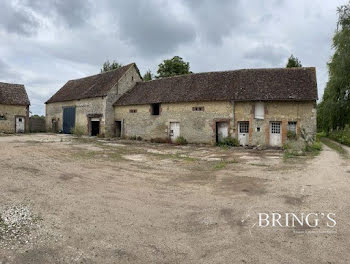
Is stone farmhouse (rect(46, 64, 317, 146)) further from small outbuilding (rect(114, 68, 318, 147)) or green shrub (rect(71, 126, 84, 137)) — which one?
green shrub (rect(71, 126, 84, 137))

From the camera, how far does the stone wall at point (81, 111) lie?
24.0m

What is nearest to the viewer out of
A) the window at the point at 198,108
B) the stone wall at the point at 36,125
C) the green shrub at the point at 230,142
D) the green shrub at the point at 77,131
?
the green shrub at the point at 230,142

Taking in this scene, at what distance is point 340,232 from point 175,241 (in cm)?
280

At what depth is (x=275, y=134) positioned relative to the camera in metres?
17.4

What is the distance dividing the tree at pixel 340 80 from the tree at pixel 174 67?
1795cm

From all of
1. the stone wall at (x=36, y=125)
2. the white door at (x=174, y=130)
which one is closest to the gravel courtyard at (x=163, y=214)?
the white door at (x=174, y=130)

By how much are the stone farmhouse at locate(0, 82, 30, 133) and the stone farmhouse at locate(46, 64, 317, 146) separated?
6.18m

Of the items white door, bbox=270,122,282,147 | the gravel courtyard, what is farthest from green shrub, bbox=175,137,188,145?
the gravel courtyard

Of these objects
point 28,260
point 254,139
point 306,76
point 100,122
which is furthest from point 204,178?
point 100,122

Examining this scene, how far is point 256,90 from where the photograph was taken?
18000 millimetres

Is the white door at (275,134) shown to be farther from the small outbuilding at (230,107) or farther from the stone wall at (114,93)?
the stone wall at (114,93)

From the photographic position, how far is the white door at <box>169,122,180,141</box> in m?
20.4

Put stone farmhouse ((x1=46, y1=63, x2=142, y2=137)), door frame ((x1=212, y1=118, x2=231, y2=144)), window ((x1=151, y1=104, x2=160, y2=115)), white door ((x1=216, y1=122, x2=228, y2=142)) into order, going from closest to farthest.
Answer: door frame ((x1=212, y1=118, x2=231, y2=144)) < white door ((x1=216, y1=122, x2=228, y2=142)) < window ((x1=151, y1=104, x2=160, y2=115)) < stone farmhouse ((x1=46, y1=63, x2=142, y2=137))

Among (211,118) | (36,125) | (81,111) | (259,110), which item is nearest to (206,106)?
(211,118)
